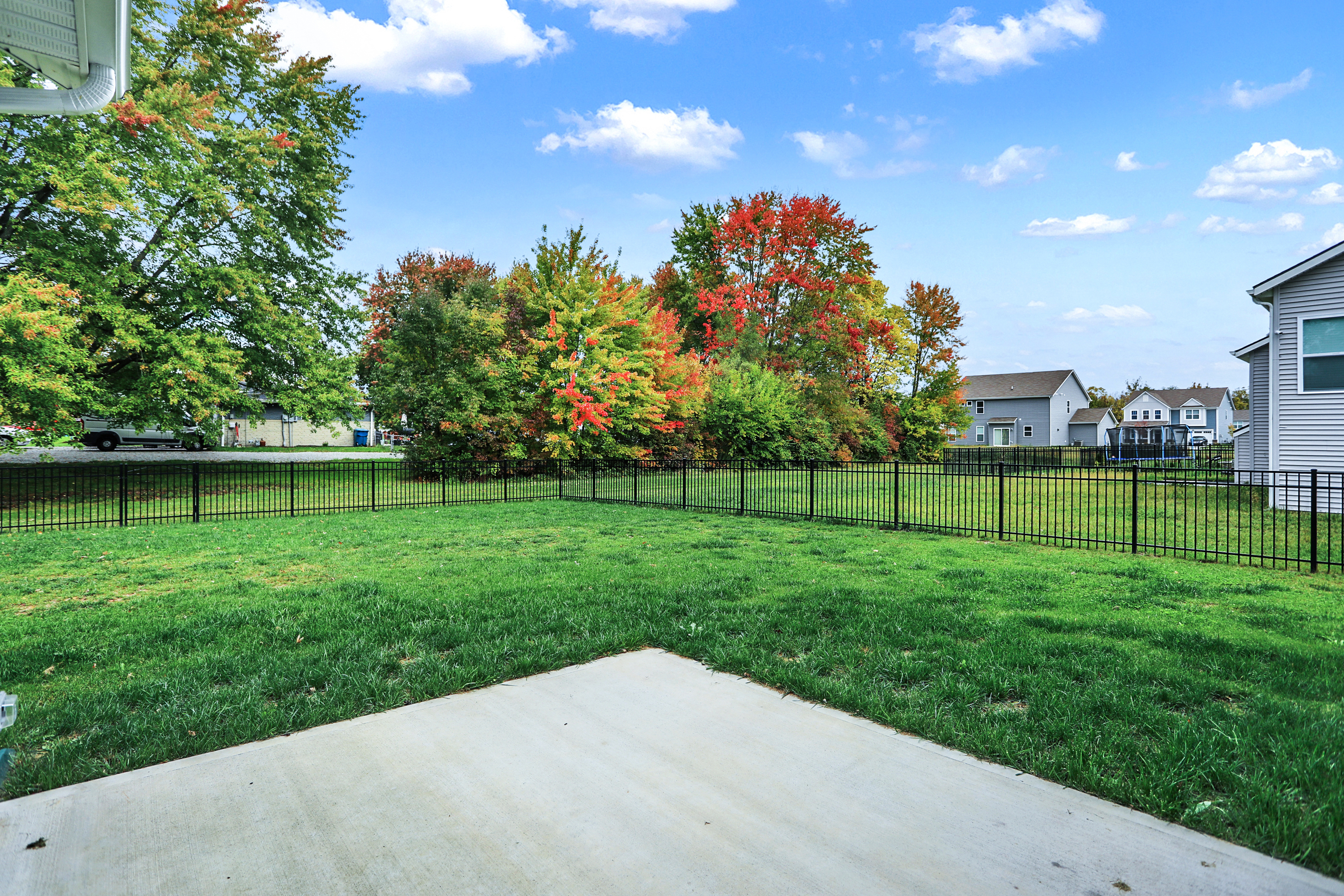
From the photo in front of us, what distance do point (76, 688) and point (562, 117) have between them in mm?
23086

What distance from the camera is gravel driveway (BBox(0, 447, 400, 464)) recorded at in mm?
24500

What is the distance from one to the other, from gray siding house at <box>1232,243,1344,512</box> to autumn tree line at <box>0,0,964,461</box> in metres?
14.2

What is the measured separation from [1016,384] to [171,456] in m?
59.6

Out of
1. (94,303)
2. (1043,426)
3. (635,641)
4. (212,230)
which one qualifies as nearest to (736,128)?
(212,230)

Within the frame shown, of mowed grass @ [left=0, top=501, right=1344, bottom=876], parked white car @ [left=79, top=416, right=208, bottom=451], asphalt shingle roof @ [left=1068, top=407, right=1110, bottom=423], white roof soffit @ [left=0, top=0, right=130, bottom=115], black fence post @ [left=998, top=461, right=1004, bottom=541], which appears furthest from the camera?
asphalt shingle roof @ [left=1068, top=407, right=1110, bottom=423]

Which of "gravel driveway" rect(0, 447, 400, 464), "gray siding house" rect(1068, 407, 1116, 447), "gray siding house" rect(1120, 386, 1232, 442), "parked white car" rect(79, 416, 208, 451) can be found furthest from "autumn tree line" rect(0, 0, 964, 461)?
"gray siding house" rect(1120, 386, 1232, 442)

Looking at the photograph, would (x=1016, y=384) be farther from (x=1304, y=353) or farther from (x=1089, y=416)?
(x=1304, y=353)

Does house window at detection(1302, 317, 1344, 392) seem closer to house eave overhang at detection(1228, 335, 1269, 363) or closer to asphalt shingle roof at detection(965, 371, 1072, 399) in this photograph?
house eave overhang at detection(1228, 335, 1269, 363)

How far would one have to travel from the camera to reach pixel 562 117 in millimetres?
22766

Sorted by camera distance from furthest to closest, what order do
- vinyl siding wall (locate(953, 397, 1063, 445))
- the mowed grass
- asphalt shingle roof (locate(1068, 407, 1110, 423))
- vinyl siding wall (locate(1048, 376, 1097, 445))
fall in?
asphalt shingle roof (locate(1068, 407, 1110, 423)) < vinyl siding wall (locate(953, 397, 1063, 445)) < vinyl siding wall (locate(1048, 376, 1097, 445)) < the mowed grass

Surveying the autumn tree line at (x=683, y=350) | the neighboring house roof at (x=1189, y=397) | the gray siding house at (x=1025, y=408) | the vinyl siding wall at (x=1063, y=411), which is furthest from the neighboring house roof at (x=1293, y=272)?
the neighboring house roof at (x=1189, y=397)

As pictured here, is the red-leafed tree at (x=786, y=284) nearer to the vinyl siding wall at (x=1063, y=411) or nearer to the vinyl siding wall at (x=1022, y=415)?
the vinyl siding wall at (x=1022, y=415)

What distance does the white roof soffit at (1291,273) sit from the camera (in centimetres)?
1265

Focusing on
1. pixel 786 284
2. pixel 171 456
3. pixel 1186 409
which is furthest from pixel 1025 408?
pixel 171 456
